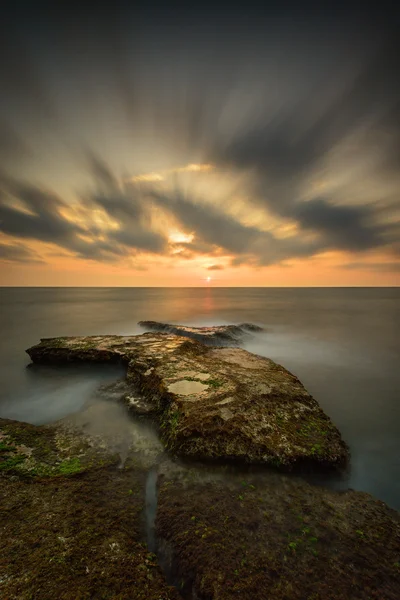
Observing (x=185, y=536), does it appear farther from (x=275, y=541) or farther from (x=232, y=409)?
(x=232, y=409)

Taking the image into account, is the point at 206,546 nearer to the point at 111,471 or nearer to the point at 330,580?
the point at 330,580

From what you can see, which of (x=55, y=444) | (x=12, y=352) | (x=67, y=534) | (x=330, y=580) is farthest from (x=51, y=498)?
(x=12, y=352)

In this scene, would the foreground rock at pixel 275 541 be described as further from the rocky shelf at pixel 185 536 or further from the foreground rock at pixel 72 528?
the foreground rock at pixel 72 528

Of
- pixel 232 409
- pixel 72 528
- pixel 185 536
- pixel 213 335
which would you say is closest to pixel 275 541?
pixel 185 536

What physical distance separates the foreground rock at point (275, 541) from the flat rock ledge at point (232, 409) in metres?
0.51

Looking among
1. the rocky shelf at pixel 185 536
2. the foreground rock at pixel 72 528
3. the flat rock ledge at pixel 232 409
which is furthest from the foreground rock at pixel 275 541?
the flat rock ledge at pixel 232 409

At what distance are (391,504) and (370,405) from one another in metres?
3.58

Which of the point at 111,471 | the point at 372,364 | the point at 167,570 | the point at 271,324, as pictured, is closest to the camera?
the point at 167,570

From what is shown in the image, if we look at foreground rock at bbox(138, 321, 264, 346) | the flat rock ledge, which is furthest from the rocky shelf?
foreground rock at bbox(138, 321, 264, 346)

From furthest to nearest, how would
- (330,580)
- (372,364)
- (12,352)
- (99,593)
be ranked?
(12,352)
(372,364)
(330,580)
(99,593)

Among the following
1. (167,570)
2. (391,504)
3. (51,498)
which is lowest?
(391,504)

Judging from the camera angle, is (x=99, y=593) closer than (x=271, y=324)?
Yes

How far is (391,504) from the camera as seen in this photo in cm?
380

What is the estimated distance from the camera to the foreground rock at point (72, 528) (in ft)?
6.89
